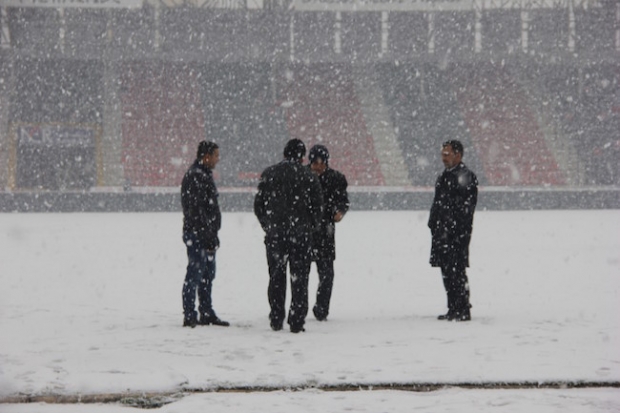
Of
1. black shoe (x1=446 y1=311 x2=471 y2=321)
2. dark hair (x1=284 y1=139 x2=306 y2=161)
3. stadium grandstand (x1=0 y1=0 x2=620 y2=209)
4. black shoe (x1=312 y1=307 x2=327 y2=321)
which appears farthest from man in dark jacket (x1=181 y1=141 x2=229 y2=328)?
stadium grandstand (x1=0 y1=0 x2=620 y2=209)

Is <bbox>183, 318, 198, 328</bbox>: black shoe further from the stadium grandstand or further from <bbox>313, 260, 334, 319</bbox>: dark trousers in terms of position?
the stadium grandstand

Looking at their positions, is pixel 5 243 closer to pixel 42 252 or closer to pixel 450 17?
pixel 42 252

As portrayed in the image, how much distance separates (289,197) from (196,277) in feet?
3.77

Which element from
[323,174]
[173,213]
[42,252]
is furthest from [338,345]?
[173,213]

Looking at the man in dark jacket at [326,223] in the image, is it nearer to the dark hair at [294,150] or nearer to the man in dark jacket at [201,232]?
the dark hair at [294,150]

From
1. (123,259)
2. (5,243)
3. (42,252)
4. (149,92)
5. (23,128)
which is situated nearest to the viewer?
(123,259)

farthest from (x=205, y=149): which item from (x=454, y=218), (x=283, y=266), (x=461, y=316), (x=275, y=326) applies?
(x=461, y=316)

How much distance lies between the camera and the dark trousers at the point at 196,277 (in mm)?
8336

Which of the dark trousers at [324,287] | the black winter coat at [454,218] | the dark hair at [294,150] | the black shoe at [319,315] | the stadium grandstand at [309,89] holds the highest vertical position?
the stadium grandstand at [309,89]

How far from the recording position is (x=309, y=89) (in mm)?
35250

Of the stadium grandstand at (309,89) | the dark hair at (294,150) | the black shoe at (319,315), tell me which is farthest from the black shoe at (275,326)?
the stadium grandstand at (309,89)

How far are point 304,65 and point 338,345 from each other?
2927 centimetres

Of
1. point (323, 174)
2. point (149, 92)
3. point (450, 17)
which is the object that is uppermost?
point (450, 17)

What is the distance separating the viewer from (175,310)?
9570mm
